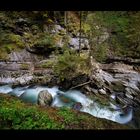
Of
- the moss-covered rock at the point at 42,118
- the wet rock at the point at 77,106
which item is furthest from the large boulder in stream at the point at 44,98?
the moss-covered rock at the point at 42,118

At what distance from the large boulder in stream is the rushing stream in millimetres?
131

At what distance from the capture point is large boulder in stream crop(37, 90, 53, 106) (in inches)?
297

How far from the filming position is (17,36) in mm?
10688

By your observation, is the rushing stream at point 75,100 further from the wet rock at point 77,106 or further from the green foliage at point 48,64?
the green foliage at point 48,64

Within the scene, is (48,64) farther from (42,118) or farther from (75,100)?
(42,118)

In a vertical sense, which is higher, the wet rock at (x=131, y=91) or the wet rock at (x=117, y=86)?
the wet rock at (x=117, y=86)

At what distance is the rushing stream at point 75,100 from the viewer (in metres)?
7.50

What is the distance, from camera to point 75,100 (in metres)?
8.05

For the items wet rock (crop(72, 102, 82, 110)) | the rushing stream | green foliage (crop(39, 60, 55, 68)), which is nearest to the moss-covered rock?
the rushing stream

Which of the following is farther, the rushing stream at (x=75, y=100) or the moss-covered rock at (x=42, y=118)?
the rushing stream at (x=75, y=100)

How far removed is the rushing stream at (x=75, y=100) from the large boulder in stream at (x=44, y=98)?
5.2 inches

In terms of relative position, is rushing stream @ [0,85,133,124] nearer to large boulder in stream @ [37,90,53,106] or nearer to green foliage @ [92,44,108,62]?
large boulder in stream @ [37,90,53,106]

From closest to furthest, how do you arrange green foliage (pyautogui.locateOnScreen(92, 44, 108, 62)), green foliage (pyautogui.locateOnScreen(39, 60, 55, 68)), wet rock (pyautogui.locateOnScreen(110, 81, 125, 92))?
wet rock (pyautogui.locateOnScreen(110, 81, 125, 92))
green foliage (pyautogui.locateOnScreen(39, 60, 55, 68))
green foliage (pyautogui.locateOnScreen(92, 44, 108, 62))
